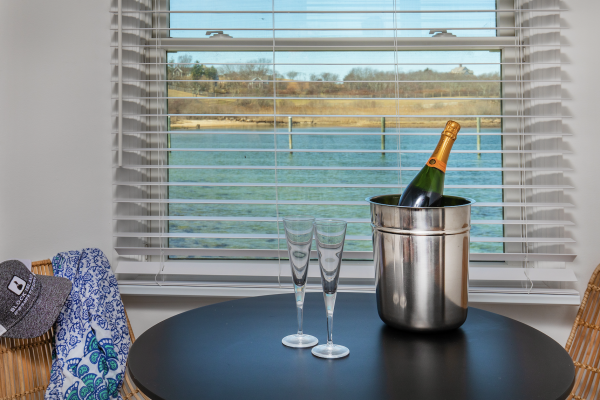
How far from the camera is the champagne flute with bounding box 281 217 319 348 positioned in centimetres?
85

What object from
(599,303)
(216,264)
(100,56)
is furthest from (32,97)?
(599,303)

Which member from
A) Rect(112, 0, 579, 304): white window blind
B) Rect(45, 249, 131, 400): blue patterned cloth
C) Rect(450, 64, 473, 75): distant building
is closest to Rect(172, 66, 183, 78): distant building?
Rect(112, 0, 579, 304): white window blind

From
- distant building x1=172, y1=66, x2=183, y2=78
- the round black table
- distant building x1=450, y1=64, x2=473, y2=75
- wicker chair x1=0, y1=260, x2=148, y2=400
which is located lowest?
wicker chair x1=0, y1=260, x2=148, y2=400

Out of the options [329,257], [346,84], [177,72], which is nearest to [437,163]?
[329,257]

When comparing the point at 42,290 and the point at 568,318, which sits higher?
the point at 42,290

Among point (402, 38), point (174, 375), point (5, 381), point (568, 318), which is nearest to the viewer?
point (174, 375)

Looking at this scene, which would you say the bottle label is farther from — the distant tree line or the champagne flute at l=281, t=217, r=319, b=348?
the distant tree line

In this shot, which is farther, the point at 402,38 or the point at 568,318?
the point at 402,38

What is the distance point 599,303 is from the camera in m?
1.45

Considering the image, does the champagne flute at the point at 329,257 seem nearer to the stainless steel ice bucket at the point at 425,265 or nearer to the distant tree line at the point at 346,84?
the stainless steel ice bucket at the point at 425,265

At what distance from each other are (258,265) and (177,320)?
2.12ft

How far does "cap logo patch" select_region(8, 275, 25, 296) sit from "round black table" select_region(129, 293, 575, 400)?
0.47 m

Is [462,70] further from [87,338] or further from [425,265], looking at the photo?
[87,338]

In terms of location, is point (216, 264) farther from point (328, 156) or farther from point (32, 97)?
point (32, 97)
